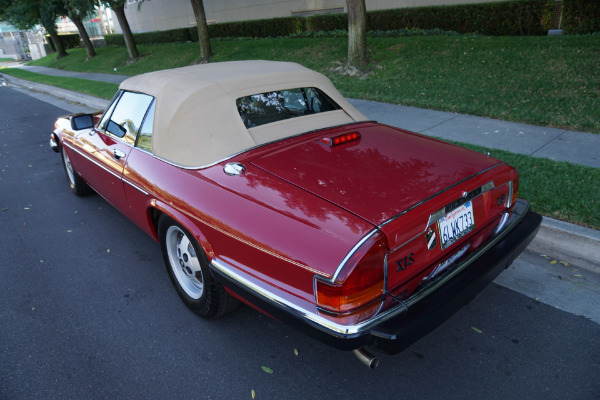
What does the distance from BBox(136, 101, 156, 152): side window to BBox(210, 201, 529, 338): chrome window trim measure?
1211mm

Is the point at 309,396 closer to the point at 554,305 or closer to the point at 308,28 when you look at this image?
the point at 554,305

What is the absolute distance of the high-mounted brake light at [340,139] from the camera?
2816 millimetres

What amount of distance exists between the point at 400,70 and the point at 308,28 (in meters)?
9.00

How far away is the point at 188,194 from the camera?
268 cm

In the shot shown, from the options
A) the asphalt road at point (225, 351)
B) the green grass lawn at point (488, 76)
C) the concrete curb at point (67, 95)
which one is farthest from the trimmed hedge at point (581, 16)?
the concrete curb at point (67, 95)

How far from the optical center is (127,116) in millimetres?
3602

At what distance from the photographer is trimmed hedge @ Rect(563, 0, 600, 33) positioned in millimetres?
10180

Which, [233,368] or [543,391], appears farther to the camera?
[233,368]

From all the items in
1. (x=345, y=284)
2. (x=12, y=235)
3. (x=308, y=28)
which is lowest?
(x=12, y=235)

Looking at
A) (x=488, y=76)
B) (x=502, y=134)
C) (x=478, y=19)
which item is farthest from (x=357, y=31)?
(x=502, y=134)

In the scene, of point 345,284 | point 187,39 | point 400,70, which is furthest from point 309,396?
point 187,39

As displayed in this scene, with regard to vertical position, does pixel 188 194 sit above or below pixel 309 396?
above

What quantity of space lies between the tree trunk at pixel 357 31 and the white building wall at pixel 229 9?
209 inches

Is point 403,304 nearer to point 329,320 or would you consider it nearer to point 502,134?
point 329,320
